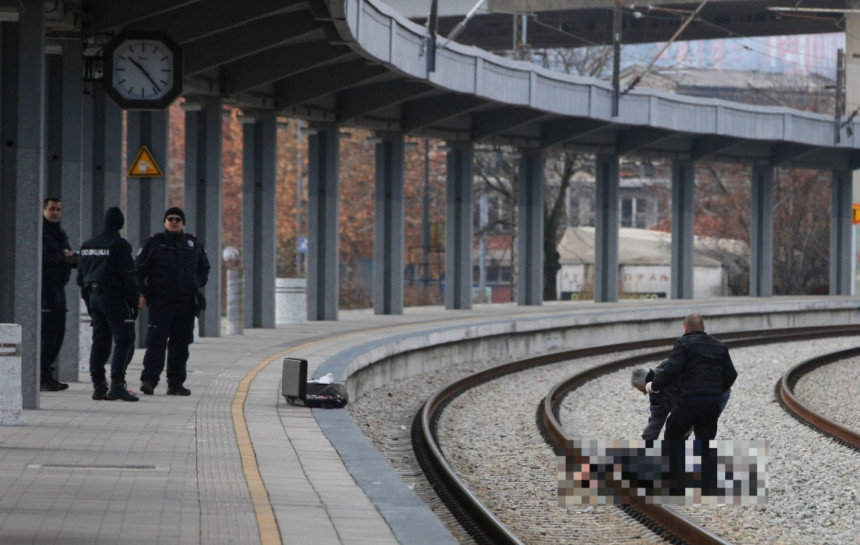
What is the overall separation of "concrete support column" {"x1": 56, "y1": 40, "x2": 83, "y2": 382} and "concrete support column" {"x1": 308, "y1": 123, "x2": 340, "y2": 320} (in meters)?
14.4

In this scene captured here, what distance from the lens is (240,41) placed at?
2270cm

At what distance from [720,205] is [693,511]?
2497 inches

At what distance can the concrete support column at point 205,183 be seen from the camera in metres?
26.1

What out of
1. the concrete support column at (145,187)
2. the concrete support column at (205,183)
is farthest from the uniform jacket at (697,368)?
the concrete support column at (205,183)

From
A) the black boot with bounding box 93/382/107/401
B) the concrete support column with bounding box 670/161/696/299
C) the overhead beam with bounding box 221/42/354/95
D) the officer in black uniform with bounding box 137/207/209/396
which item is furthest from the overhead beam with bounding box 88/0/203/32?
the concrete support column with bounding box 670/161/696/299

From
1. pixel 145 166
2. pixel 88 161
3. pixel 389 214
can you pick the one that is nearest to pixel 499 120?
pixel 389 214

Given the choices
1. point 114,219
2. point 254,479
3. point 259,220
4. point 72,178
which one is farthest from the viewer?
point 259,220

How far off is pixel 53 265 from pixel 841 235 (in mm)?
38452

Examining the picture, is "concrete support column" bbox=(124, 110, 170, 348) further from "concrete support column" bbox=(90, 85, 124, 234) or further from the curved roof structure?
"concrete support column" bbox=(90, 85, 124, 234)

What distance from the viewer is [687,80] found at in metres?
135

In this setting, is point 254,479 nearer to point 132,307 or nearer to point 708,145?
point 132,307

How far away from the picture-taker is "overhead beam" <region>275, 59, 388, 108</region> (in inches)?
1079

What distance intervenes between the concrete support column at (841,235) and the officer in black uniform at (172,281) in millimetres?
37280

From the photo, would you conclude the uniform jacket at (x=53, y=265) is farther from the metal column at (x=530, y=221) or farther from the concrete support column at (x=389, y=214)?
the metal column at (x=530, y=221)
